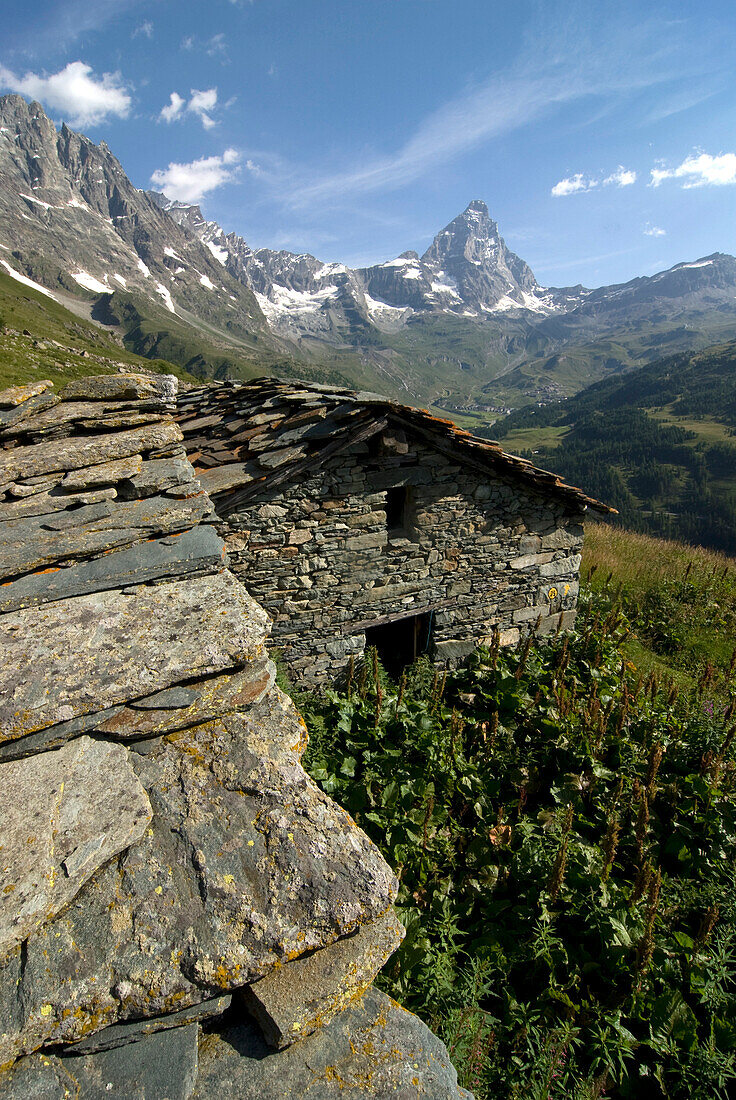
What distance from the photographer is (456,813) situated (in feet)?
18.8

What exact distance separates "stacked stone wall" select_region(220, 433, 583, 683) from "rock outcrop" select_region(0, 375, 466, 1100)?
181 inches

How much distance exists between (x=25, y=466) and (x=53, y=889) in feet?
11.1

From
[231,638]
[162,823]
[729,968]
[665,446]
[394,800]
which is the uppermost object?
[231,638]

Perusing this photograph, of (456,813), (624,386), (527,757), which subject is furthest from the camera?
(624,386)

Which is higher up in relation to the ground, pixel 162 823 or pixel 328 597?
pixel 162 823

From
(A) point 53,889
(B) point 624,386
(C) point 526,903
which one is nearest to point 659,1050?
(C) point 526,903

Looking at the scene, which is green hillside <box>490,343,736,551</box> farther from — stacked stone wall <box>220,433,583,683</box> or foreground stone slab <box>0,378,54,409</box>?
foreground stone slab <box>0,378,54,409</box>

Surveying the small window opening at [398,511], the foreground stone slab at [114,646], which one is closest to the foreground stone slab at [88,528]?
the foreground stone slab at [114,646]

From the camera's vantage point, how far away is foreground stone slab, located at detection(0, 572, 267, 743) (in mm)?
1679

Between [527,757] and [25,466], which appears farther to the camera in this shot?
[527,757]

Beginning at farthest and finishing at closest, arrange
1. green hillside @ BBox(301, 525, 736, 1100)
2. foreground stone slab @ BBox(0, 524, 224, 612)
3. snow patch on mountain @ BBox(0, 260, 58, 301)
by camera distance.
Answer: snow patch on mountain @ BBox(0, 260, 58, 301) < green hillside @ BBox(301, 525, 736, 1100) < foreground stone slab @ BBox(0, 524, 224, 612)

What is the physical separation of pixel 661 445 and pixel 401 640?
13485cm

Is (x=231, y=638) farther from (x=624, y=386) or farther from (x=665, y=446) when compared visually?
(x=624, y=386)

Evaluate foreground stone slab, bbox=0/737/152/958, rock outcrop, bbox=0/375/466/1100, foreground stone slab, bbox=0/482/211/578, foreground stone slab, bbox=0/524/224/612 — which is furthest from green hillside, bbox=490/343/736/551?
foreground stone slab, bbox=0/737/152/958
